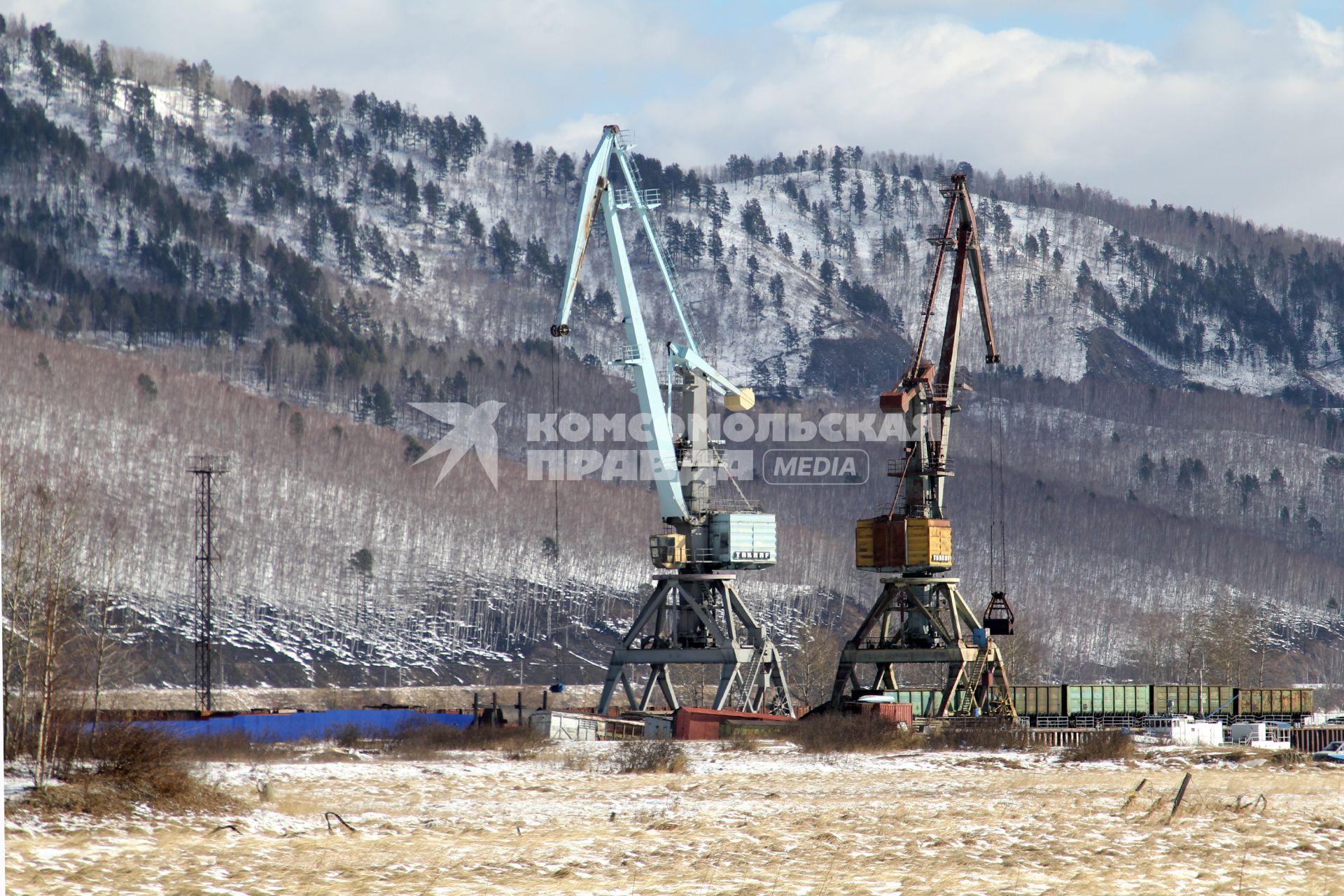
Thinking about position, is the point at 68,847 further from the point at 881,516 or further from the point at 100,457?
the point at 100,457

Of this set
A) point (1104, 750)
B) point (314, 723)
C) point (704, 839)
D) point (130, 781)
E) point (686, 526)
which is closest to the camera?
point (704, 839)

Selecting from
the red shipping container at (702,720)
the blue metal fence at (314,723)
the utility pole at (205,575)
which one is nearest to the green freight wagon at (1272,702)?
the red shipping container at (702,720)

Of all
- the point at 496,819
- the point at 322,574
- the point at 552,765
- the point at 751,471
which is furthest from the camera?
the point at 751,471

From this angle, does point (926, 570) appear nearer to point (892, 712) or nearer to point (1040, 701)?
point (892, 712)

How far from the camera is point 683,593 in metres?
68.7

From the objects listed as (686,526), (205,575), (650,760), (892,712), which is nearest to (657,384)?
(686,526)

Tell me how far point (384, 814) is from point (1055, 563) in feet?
578

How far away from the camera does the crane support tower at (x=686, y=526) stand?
67.6m

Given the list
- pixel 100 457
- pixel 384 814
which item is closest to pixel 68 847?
pixel 384 814

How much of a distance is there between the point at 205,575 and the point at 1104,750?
264 feet

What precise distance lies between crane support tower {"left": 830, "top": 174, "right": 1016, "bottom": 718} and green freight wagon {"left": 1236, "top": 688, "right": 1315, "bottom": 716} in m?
16.8

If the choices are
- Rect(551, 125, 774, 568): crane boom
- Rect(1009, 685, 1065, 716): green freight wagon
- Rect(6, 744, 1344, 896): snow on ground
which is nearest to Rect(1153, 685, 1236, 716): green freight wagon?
Rect(1009, 685, 1065, 716): green freight wagon

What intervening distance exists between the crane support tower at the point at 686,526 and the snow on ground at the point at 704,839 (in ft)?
87.5

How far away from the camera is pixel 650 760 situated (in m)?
46.2
